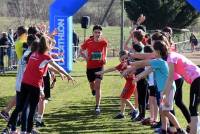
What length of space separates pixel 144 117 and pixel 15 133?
3.15 metres

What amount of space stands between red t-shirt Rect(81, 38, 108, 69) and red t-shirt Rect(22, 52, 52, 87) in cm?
358

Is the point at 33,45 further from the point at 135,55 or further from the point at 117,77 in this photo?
the point at 117,77

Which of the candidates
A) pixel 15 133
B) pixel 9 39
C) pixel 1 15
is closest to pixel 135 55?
pixel 15 133

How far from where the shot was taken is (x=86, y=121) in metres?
11.0

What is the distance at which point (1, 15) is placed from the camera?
2313 inches

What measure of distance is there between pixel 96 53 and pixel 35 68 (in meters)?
3.69

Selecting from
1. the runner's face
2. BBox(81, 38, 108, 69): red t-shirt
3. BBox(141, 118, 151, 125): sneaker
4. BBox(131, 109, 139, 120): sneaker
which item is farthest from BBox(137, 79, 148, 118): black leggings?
the runner's face

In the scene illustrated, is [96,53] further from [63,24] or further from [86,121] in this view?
[63,24]

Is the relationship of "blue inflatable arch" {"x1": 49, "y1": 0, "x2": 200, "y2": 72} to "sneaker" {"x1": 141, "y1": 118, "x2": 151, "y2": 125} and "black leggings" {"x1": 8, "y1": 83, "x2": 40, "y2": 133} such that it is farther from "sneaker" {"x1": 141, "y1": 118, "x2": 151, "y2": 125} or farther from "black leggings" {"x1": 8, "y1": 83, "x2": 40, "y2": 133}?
"black leggings" {"x1": 8, "y1": 83, "x2": 40, "y2": 133}

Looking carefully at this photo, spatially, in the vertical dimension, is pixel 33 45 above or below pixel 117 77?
above

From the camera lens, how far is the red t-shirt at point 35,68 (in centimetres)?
864

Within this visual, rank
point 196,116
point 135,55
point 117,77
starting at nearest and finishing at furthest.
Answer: point 196,116 → point 135,55 → point 117,77

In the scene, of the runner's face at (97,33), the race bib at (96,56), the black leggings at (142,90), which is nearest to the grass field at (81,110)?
the black leggings at (142,90)

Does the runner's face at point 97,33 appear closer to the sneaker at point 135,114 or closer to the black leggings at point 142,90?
the black leggings at point 142,90
